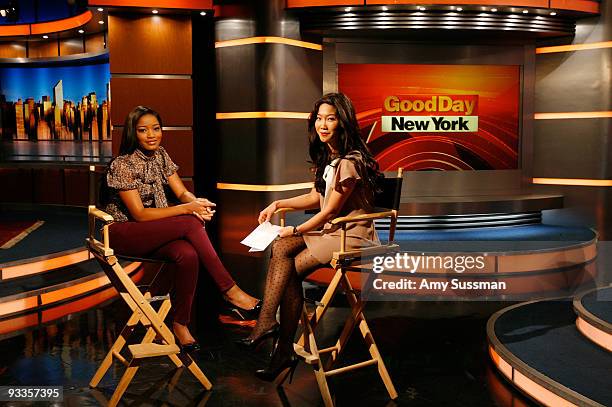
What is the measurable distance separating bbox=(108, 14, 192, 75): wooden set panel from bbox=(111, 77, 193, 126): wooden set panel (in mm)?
103

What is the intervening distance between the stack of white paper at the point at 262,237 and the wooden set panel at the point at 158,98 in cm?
372

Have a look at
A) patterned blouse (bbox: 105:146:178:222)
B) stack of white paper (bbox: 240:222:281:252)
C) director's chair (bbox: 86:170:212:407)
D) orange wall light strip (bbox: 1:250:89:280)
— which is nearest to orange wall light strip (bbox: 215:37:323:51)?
orange wall light strip (bbox: 1:250:89:280)

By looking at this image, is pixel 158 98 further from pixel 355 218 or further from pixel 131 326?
pixel 355 218

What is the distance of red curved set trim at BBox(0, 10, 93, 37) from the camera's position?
880 centimetres

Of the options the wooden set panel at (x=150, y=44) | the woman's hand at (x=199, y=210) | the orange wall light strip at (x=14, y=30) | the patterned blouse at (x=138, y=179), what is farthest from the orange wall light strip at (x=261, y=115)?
the orange wall light strip at (x=14, y=30)

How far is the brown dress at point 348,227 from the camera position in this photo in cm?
305

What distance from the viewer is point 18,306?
4.50 m

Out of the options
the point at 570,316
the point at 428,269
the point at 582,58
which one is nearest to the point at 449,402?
the point at 570,316

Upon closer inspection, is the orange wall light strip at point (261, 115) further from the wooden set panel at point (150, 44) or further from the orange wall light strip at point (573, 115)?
the orange wall light strip at point (573, 115)

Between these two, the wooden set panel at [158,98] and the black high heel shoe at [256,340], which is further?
the wooden set panel at [158,98]

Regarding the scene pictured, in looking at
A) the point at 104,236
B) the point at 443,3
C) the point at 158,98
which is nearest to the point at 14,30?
the point at 158,98

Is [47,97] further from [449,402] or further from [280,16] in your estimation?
[449,402]

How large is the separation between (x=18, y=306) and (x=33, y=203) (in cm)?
507

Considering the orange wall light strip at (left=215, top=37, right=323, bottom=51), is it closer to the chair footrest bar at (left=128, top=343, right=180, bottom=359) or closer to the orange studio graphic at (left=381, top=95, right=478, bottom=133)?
the orange studio graphic at (left=381, top=95, right=478, bottom=133)
